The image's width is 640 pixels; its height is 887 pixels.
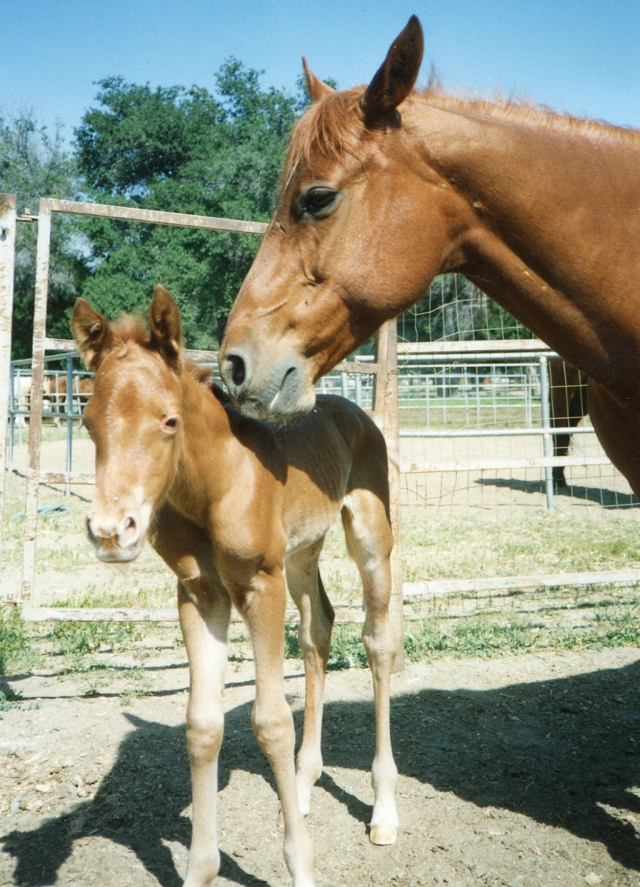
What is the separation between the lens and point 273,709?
251cm

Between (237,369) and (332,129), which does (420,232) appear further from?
(237,369)

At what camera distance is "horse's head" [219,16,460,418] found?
2.14m

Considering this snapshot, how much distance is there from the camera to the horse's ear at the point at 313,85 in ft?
8.49

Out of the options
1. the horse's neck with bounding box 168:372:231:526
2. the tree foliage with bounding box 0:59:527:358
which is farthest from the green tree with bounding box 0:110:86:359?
the horse's neck with bounding box 168:372:231:526

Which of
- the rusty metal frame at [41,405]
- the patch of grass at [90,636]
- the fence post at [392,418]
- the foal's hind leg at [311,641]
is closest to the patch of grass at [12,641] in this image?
the patch of grass at [90,636]

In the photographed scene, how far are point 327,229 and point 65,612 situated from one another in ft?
9.97

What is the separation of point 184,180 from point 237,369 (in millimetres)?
31946

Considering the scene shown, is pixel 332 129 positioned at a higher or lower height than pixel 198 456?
higher

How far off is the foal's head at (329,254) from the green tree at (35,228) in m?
25.5

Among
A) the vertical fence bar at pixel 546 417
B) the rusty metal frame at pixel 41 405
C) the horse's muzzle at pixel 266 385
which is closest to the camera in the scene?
the horse's muzzle at pixel 266 385

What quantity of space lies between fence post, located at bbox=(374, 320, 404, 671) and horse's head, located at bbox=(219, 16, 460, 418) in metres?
2.24

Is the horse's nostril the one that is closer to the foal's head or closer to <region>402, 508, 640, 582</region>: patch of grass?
the foal's head

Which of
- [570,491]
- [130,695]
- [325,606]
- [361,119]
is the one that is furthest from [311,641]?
[570,491]

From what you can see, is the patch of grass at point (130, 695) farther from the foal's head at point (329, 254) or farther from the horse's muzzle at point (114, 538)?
the foal's head at point (329, 254)
